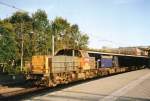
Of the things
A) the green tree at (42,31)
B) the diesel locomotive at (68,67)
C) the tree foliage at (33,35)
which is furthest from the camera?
the green tree at (42,31)

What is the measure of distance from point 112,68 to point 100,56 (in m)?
4.41

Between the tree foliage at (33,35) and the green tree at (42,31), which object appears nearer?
the tree foliage at (33,35)

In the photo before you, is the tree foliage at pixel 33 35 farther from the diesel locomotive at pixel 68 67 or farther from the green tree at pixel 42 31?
the diesel locomotive at pixel 68 67

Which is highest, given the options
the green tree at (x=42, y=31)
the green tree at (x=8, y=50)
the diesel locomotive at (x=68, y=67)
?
the green tree at (x=42, y=31)

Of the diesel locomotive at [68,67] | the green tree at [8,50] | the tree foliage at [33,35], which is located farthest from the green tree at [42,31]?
the diesel locomotive at [68,67]

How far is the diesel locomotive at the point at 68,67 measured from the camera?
18.1 m

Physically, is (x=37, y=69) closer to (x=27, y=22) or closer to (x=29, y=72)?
(x=29, y=72)

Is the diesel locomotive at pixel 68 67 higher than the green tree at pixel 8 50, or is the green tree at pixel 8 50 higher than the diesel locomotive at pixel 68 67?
the green tree at pixel 8 50

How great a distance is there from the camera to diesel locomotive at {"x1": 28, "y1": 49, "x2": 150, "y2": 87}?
1809 cm

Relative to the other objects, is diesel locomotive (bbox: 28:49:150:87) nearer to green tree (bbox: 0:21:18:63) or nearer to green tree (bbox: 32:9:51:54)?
green tree (bbox: 0:21:18:63)

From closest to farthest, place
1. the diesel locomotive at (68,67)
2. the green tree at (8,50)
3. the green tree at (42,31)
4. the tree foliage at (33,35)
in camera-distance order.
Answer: the diesel locomotive at (68,67), the green tree at (8,50), the tree foliage at (33,35), the green tree at (42,31)

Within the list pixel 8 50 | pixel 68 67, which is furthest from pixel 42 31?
pixel 68 67

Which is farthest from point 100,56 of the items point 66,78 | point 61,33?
point 61,33

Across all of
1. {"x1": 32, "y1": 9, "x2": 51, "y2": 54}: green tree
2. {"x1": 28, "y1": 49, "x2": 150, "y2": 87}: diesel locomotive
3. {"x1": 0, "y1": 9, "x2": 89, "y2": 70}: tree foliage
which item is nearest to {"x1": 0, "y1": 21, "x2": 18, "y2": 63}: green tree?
{"x1": 0, "y1": 9, "x2": 89, "y2": 70}: tree foliage
